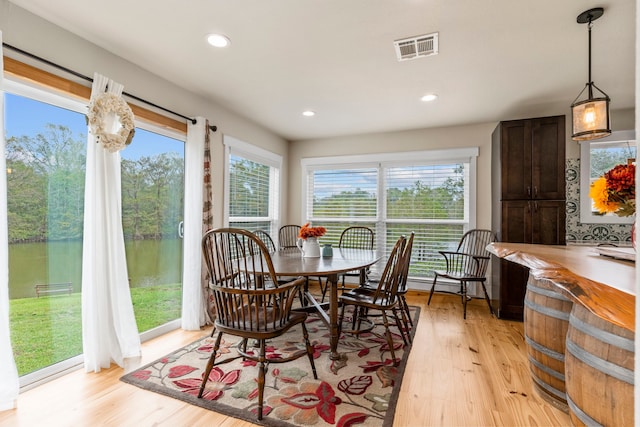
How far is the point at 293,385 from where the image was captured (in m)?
1.98

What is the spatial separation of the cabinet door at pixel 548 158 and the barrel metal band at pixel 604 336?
9.10 feet

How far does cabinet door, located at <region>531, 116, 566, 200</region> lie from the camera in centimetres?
319

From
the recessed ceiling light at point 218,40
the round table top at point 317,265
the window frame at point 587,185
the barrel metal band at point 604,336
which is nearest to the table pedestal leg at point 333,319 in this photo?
the round table top at point 317,265

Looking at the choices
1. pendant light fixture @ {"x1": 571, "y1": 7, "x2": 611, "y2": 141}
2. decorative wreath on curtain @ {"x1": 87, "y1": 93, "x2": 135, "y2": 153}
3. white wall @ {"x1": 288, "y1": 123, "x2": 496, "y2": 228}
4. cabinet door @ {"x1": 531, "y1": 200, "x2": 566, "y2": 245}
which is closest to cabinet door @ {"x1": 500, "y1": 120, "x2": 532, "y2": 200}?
cabinet door @ {"x1": 531, "y1": 200, "x2": 566, "y2": 245}

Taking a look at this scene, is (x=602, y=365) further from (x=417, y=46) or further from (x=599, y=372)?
(x=417, y=46)

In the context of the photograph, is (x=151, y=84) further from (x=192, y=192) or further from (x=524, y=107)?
(x=524, y=107)

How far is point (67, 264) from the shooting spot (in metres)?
2.23

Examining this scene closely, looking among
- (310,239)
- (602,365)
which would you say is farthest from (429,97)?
(602,365)

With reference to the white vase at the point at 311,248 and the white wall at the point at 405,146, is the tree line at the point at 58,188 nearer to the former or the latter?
the white vase at the point at 311,248

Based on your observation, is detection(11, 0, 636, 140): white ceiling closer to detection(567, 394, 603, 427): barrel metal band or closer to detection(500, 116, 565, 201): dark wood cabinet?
detection(500, 116, 565, 201): dark wood cabinet

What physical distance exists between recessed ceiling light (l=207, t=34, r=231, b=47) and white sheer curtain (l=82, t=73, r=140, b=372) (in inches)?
30.9

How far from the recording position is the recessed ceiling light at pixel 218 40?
7.03 feet

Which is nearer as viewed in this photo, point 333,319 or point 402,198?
point 333,319

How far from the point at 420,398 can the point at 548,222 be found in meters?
2.51
